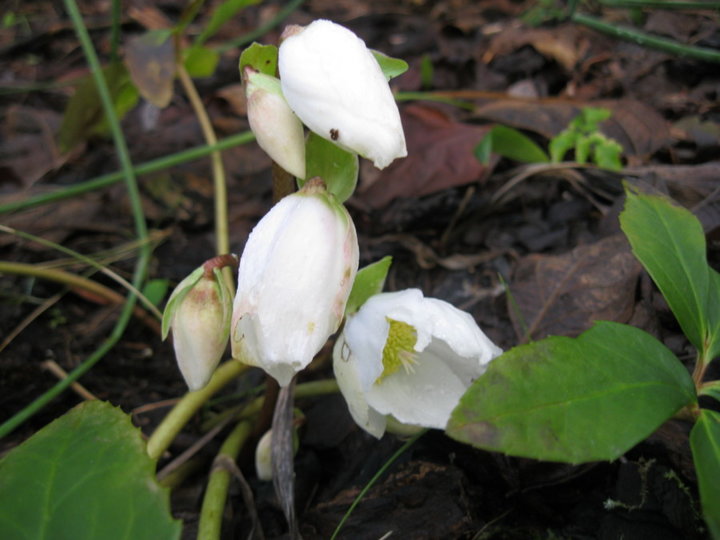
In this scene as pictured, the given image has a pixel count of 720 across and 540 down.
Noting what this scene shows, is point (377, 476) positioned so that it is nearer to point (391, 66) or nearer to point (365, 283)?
point (365, 283)

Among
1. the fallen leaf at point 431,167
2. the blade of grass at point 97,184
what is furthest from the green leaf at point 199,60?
the fallen leaf at point 431,167

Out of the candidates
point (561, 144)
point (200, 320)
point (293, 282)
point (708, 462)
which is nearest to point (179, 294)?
point (200, 320)

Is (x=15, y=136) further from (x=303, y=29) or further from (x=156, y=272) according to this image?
(x=303, y=29)

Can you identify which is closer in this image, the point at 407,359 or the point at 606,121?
the point at 407,359

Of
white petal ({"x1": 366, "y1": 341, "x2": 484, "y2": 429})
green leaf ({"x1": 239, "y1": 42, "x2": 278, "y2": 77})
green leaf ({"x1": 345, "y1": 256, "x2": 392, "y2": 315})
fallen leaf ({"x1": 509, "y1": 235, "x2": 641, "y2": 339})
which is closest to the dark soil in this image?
fallen leaf ({"x1": 509, "y1": 235, "x2": 641, "y2": 339})

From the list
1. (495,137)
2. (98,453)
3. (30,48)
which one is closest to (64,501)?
(98,453)

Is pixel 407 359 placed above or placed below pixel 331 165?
below
